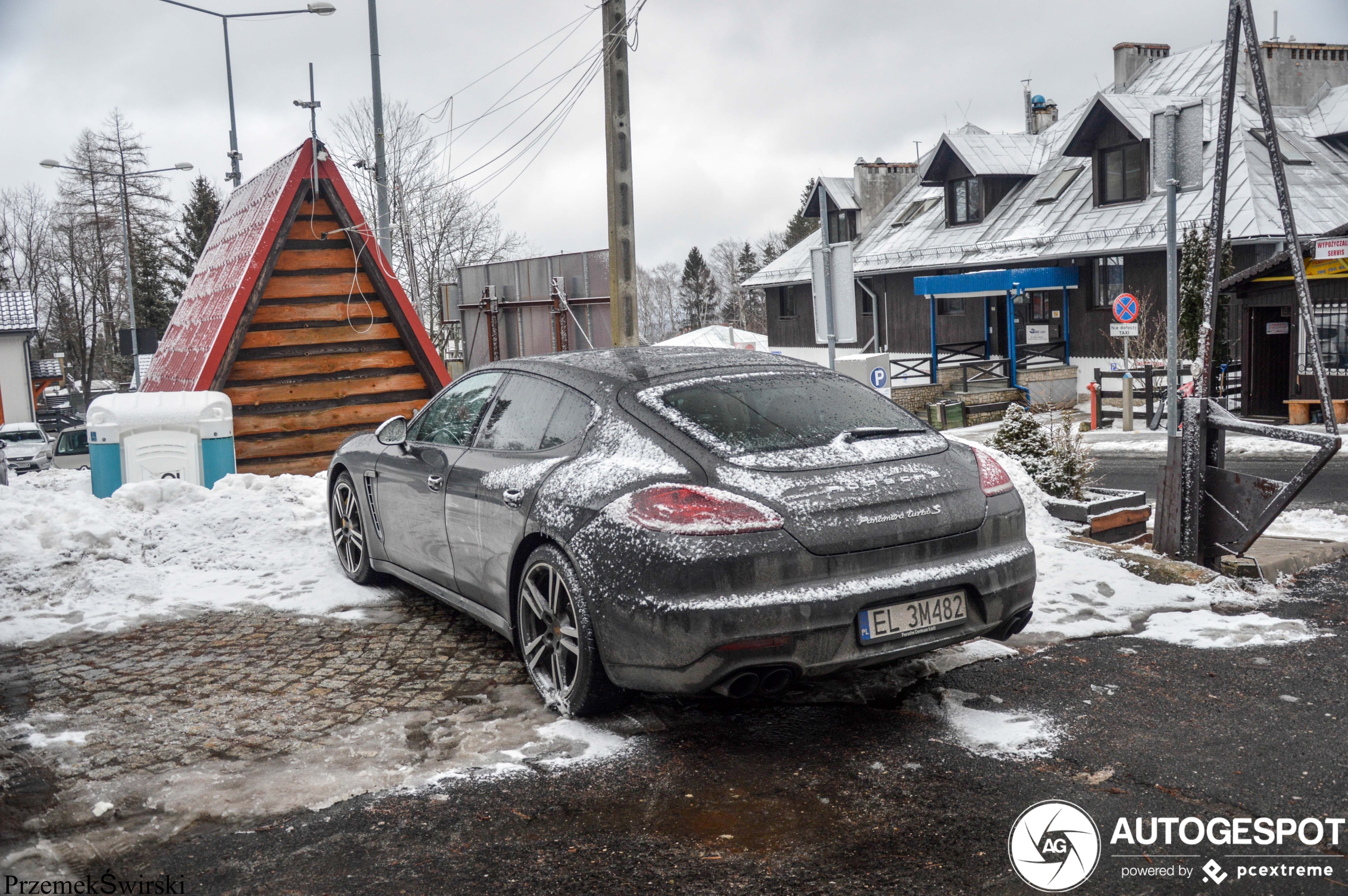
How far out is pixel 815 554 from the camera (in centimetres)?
384

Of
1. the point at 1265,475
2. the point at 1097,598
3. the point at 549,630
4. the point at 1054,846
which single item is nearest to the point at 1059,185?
the point at 1265,475

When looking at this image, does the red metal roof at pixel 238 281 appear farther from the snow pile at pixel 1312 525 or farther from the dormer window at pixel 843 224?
the dormer window at pixel 843 224

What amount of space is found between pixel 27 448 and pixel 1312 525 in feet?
86.1

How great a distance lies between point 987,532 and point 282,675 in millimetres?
3204

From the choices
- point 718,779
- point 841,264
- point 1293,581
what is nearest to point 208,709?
point 718,779

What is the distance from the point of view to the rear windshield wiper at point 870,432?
4.36m

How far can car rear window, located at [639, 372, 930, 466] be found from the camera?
4.24 m

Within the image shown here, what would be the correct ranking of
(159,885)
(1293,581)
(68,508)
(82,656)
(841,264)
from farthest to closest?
(841,264) → (68,508) → (1293,581) → (82,656) → (159,885)

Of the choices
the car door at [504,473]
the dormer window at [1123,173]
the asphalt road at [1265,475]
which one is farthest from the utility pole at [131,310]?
the dormer window at [1123,173]

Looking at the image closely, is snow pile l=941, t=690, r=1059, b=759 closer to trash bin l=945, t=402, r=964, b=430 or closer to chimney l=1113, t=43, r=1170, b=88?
trash bin l=945, t=402, r=964, b=430

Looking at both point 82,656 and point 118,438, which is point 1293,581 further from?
point 118,438

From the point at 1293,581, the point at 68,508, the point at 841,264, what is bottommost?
the point at 1293,581

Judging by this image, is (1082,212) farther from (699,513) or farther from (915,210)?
(699,513)

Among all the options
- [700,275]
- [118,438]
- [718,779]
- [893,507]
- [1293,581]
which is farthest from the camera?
[700,275]
